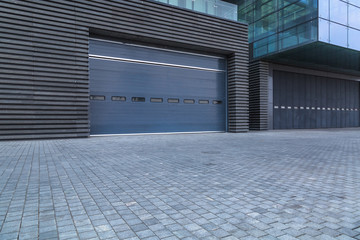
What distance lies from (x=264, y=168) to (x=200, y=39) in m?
13.6

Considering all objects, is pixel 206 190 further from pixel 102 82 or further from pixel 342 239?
pixel 102 82

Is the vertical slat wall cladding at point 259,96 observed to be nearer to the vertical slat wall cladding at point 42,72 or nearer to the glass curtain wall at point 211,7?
the glass curtain wall at point 211,7

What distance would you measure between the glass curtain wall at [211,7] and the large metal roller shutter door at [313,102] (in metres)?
8.52

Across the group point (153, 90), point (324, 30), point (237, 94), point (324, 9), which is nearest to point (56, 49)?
point (153, 90)

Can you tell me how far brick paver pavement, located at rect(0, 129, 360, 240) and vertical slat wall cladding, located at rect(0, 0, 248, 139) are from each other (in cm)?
694

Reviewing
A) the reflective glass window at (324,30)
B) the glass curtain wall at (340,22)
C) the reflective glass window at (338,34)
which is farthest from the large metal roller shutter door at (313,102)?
the reflective glass window at (324,30)

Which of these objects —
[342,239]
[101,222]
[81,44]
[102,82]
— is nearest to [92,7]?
[81,44]

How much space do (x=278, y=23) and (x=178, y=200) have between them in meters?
21.5

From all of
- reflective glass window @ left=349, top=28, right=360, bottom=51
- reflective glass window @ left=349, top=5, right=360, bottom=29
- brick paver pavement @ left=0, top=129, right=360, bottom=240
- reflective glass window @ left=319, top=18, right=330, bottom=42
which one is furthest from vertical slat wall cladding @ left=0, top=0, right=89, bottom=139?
reflective glass window @ left=349, top=5, right=360, bottom=29

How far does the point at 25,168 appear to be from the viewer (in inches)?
228

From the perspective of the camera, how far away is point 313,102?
27.3 m

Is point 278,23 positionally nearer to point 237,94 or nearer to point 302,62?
point 302,62

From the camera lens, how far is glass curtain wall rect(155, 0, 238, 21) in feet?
55.6

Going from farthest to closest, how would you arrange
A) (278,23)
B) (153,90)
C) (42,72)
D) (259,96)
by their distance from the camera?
(259,96), (278,23), (153,90), (42,72)
